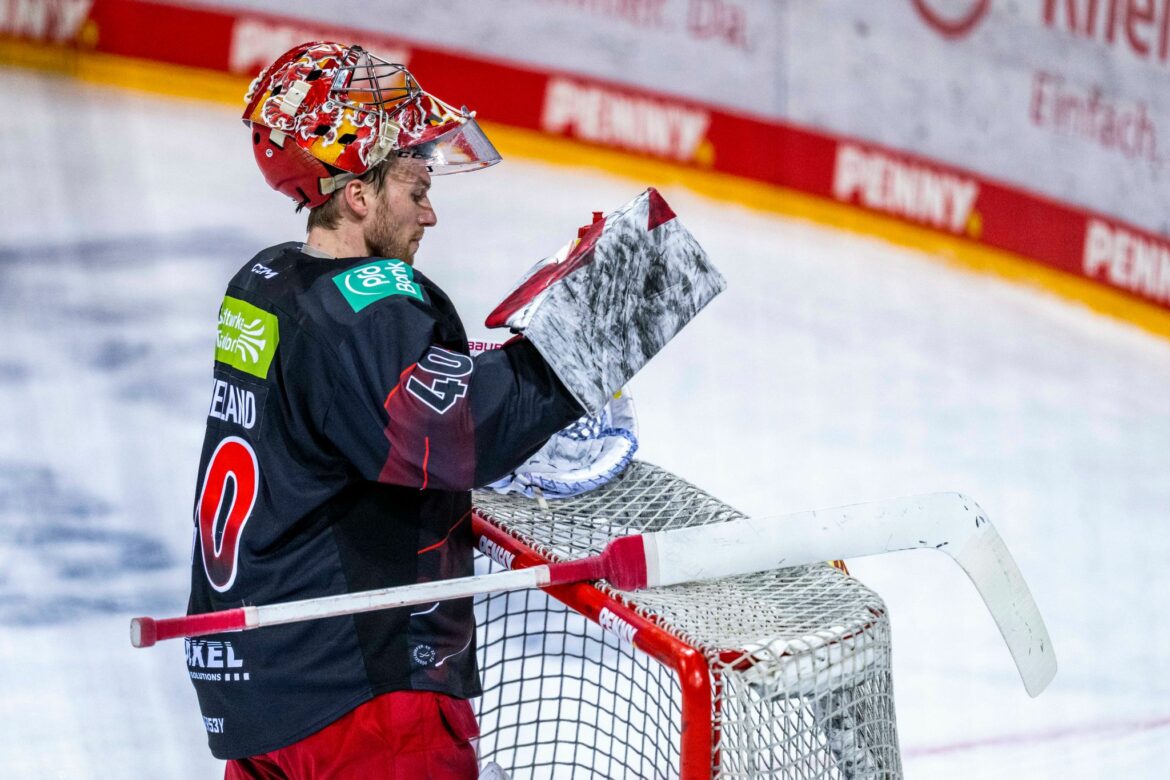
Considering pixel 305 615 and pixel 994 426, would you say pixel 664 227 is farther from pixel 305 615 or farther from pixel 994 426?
pixel 994 426

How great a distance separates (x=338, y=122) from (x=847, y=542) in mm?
608

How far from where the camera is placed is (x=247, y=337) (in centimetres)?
137

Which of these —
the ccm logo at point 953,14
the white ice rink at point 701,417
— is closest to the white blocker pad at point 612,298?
the white ice rink at point 701,417

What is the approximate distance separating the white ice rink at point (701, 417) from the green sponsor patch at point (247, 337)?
3.19 ft

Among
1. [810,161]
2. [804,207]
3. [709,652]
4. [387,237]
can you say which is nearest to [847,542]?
[709,652]

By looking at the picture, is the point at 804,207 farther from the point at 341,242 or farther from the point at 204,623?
the point at 204,623

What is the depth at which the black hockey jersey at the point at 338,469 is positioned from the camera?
1269 millimetres

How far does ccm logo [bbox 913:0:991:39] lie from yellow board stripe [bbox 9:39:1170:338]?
612mm

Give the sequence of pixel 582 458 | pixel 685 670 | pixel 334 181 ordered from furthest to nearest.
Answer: pixel 582 458
pixel 334 181
pixel 685 670

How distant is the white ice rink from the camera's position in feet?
7.82

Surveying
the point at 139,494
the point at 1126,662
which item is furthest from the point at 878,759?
the point at 139,494

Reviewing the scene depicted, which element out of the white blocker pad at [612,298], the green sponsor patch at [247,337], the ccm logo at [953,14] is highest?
the ccm logo at [953,14]

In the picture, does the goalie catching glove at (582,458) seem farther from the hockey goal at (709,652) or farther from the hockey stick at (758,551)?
the hockey stick at (758,551)

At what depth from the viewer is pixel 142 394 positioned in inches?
119
